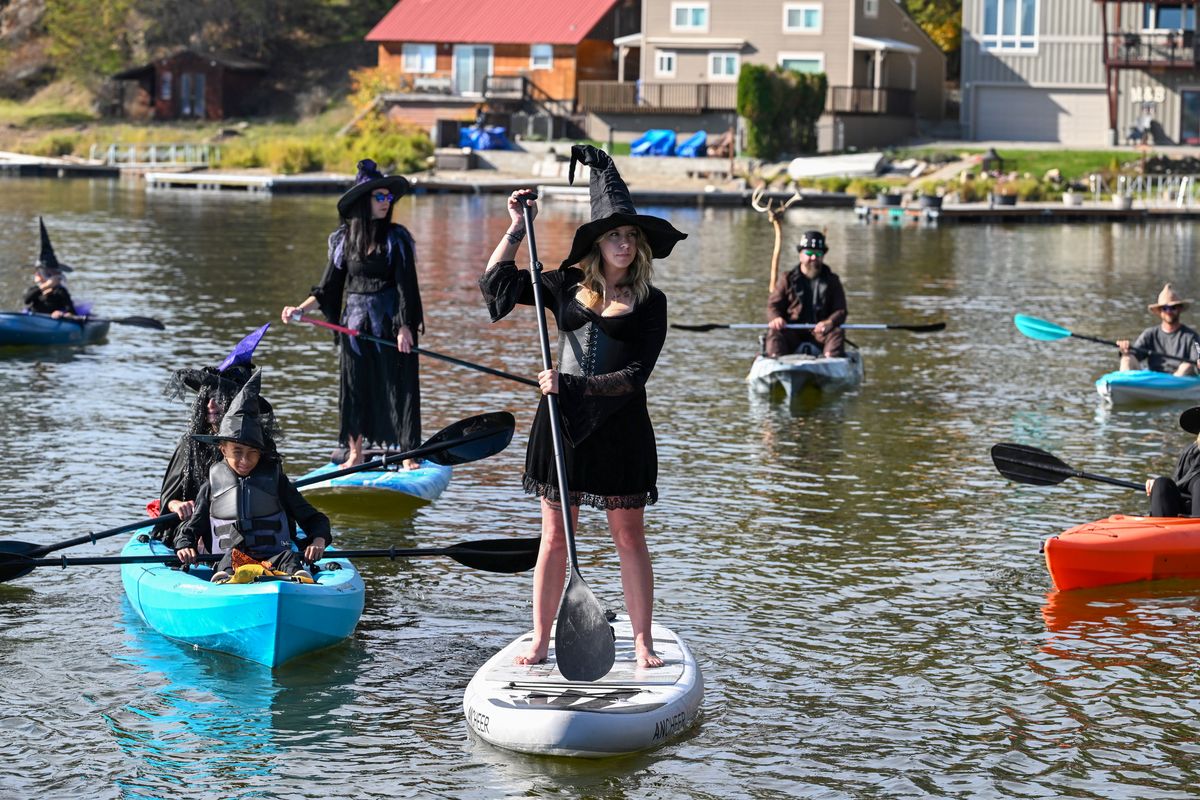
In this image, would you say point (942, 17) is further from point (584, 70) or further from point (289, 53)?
point (289, 53)

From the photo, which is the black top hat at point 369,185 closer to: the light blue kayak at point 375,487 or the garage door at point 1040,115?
the light blue kayak at point 375,487

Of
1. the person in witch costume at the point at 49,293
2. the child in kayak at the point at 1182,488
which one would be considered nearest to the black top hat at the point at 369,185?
the child in kayak at the point at 1182,488

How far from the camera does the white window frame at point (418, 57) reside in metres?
73.5

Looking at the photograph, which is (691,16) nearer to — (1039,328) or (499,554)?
(1039,328)

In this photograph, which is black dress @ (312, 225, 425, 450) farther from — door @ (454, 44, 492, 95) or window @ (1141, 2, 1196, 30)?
door @ (454, 44, 492, 95)

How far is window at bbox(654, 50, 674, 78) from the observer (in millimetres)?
67250

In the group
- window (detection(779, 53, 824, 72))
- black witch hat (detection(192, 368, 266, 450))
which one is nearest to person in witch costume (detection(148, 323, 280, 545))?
black witch hat (detection(192, 368, 266, 450))

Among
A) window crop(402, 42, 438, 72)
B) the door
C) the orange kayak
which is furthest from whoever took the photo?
window crop(402, 42, 438, 72)

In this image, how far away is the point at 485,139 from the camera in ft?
212

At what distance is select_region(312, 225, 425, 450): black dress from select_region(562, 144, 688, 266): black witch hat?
435cm

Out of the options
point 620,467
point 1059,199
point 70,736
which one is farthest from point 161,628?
point 1059,199

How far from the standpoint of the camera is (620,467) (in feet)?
27.5

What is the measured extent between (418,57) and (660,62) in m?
11.7

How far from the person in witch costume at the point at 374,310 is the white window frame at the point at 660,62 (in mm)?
55206
